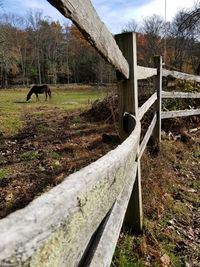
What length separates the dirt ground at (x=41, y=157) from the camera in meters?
4.24

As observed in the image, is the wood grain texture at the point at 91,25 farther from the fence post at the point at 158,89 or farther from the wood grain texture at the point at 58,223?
the fence post at the point at 158,89

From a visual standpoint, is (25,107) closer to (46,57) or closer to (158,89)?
(158,89)

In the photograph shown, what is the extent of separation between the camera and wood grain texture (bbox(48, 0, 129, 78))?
5.05 ft

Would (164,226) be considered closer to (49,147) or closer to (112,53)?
(112,53)

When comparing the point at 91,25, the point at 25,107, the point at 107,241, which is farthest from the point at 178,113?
the point at 25,107

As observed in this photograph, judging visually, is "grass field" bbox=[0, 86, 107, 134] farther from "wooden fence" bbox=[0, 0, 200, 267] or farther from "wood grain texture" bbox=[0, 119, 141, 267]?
"wood grain texture" bbox=[0, 119, 141, 267]

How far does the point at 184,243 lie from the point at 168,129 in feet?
15.5

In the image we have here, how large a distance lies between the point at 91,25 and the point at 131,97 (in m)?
1.39

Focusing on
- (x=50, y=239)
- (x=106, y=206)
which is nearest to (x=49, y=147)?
(x=106, y=206)

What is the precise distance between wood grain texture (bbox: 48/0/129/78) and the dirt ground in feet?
6.93

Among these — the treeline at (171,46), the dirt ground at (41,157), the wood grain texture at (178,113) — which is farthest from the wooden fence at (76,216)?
the treeline at (171,46)

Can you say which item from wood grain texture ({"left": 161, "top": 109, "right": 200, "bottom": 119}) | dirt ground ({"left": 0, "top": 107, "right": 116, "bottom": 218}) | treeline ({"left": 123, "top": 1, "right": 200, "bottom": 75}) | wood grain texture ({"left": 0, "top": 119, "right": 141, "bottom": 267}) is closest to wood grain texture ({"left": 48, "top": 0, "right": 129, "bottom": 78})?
wood grain texture ({"left": 0, "top": 119, "right": 141, "bottom": 267})

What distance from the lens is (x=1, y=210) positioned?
365 centimetres

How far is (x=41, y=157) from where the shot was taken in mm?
5883
